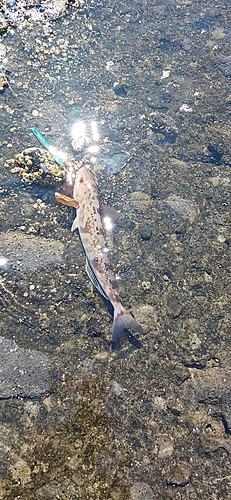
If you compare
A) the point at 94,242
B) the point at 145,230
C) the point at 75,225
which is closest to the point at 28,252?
the point at 75,225

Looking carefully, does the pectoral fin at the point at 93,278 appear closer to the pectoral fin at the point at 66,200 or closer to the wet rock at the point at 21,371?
the pectoral fin at the point at 66,200

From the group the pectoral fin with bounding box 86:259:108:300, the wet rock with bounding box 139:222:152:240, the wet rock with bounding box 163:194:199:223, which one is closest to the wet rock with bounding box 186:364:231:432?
the pectoral fin with bounding box 86:259:108:300

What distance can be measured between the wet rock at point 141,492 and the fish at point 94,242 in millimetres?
1442

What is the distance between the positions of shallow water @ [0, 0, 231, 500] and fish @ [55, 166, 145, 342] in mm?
141

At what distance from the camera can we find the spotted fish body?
4312 millimetres

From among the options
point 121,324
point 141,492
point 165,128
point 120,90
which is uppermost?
point 120,90

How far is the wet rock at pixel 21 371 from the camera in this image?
12.8 ft

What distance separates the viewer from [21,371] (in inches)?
157

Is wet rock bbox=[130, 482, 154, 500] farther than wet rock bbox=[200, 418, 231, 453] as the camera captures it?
No

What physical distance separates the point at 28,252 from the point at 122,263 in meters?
1.20

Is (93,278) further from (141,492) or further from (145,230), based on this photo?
(141,492)

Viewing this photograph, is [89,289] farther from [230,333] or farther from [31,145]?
[31,145]

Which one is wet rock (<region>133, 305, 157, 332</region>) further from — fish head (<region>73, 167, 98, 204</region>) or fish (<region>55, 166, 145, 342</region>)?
fish head (<region>73, 167, 98, 204</region>)

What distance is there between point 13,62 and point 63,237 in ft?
10.6
